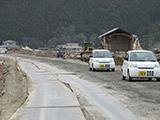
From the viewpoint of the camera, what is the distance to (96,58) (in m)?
26.4

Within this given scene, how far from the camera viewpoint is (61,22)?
18412 centimetres

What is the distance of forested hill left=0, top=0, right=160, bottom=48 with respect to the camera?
173 metres

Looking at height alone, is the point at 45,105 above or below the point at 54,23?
below

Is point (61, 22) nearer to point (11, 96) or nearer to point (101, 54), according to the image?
point (101, 54)

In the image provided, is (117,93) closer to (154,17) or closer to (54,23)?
(54,23)

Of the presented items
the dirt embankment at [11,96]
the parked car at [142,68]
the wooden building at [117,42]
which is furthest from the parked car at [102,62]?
the wooden building at [117,42]

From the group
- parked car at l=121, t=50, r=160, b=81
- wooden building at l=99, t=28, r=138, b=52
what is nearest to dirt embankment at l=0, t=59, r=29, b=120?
parked car at l=121, t=50, r=160, b=81

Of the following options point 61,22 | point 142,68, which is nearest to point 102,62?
point 142,68

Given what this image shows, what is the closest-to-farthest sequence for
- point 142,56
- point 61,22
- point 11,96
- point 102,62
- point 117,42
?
point 11,96, point 142,56, point 102,62, point 117,42, point 61,22

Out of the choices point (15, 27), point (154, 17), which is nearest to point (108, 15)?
point (154, 17)

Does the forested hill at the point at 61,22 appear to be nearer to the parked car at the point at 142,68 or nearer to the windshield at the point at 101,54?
the windshield at the point at 101,54

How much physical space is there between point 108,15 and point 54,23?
3472 cm

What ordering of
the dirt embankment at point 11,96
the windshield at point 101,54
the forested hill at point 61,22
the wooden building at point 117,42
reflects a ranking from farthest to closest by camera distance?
the forested hill at point 61,22 < the wooden building at point 117,42 < the windshield at point 101,54 < the dirt embankment at point 11,96

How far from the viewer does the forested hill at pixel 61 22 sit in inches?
6826
